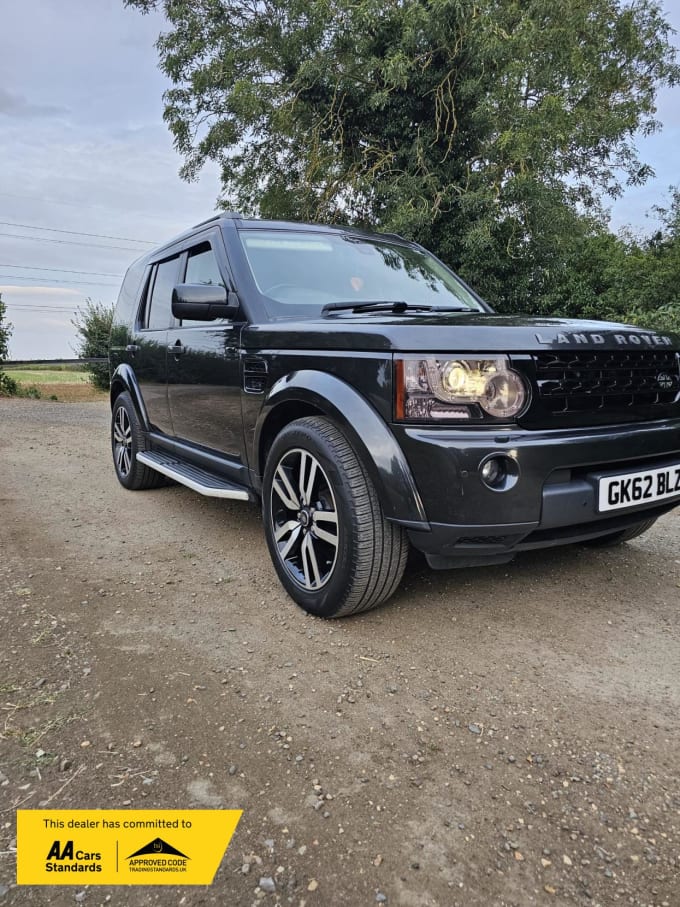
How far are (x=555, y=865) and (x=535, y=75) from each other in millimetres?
15896

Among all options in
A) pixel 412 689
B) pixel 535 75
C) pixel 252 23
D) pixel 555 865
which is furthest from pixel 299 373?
pixel 252 23

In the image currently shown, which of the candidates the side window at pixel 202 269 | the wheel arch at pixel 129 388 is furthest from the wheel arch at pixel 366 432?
the wheel arch at pixel 129 388

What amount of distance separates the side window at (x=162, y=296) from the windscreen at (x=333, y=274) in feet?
3.31

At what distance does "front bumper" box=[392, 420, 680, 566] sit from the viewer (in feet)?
6.91

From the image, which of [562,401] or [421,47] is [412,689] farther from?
[421,47]

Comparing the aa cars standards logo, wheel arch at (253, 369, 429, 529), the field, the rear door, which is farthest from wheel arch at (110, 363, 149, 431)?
the field

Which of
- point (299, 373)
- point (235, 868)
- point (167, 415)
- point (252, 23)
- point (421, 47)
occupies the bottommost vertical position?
point (235, 868)

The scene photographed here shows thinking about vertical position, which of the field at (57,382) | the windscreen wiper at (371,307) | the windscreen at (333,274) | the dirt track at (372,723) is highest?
the windscreen at (333,274)

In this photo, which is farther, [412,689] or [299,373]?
[299,373]

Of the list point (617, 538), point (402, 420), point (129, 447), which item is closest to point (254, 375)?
point (402, 420)

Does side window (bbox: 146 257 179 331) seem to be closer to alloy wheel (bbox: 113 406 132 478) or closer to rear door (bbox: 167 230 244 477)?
rear door (bbox: 167 230 244 477)

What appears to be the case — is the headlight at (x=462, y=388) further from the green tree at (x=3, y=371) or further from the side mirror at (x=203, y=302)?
the green tree at (x=3, y=371)

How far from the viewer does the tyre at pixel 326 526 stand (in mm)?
2359

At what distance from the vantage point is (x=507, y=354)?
217 centimetres
